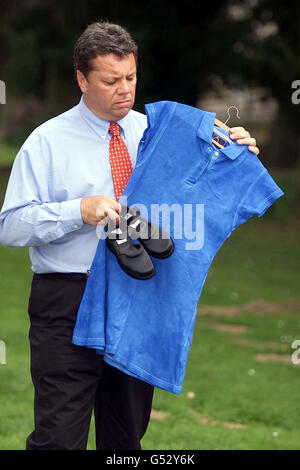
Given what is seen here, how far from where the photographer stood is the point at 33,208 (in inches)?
125

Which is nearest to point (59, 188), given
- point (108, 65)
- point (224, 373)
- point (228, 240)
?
point (108, 65)

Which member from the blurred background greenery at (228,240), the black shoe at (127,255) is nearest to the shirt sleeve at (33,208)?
the black shoe at (127,255)

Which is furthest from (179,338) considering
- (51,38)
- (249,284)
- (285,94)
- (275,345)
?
(51,38)

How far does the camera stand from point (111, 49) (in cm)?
318

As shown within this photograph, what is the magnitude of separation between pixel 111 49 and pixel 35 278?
102 cm

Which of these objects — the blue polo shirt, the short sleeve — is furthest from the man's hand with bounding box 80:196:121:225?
the short sleeve

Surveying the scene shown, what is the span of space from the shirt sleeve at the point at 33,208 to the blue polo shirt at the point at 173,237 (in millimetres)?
194

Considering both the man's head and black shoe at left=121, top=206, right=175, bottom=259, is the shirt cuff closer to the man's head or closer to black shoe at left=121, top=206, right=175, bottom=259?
black shoe at left=121, top=206, right=175, bottom=259

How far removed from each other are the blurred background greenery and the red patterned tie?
2.37 m

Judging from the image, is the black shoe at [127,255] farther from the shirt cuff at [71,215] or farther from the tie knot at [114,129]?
the tie knot at [114,129]

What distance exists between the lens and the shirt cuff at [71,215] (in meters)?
3.14

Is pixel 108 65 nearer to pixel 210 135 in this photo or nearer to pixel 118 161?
pixel 118 161

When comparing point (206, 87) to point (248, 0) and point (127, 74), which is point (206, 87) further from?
point (127, 74)

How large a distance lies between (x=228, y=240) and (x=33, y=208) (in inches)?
459
